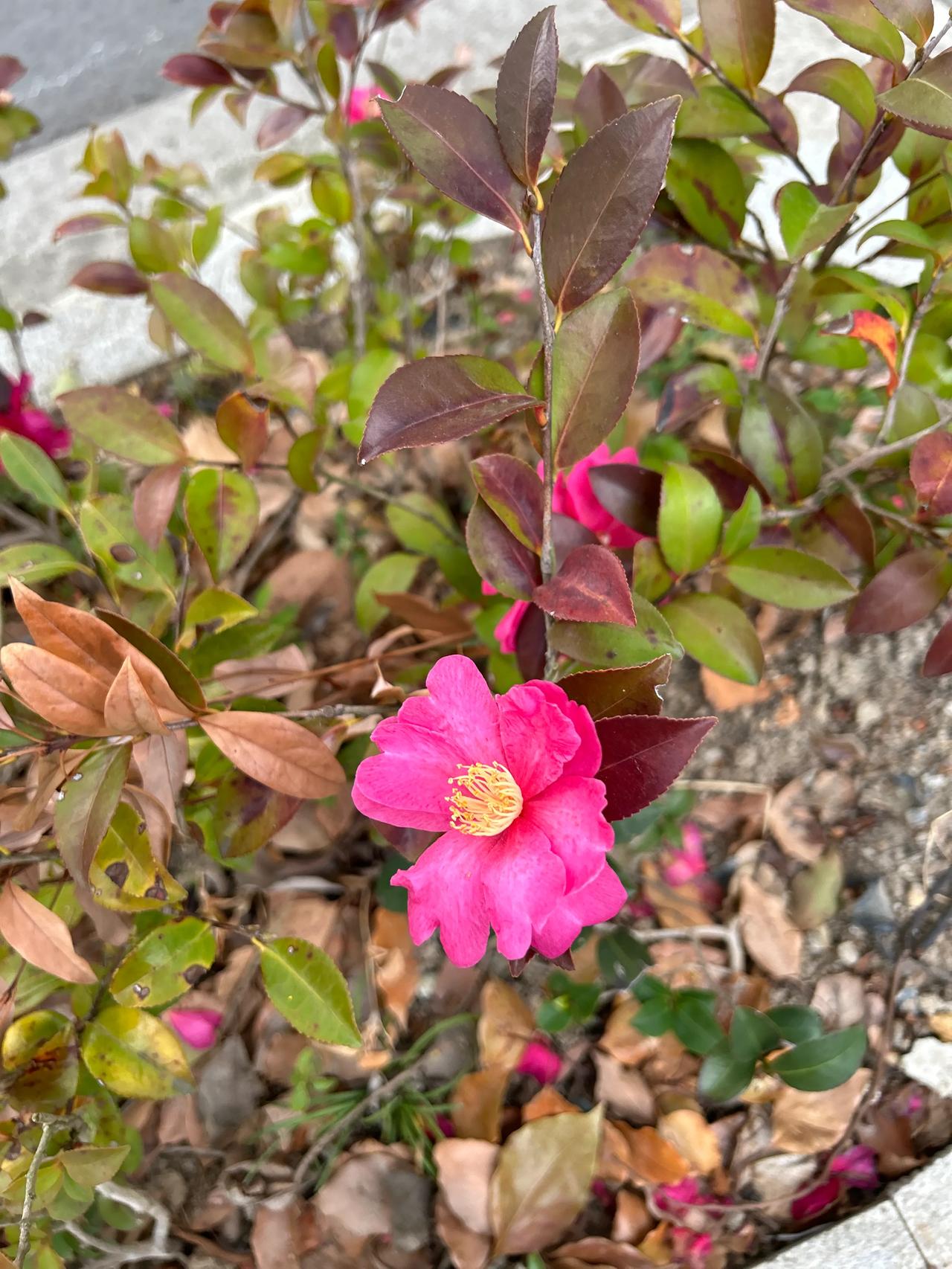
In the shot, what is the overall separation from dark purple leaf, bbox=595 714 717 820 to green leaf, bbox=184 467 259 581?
437 millimetres

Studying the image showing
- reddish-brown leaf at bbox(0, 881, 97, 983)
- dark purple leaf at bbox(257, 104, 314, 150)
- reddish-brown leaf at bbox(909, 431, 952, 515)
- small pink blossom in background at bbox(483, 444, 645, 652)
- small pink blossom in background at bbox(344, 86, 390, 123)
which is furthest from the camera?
small pink blossom in background at bbox(344, 86, 390, 123)

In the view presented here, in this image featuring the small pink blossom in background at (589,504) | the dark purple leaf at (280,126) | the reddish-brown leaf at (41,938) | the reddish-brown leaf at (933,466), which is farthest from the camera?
the dark purple leaf at (280,126)

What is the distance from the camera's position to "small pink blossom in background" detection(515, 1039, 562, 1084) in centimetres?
102

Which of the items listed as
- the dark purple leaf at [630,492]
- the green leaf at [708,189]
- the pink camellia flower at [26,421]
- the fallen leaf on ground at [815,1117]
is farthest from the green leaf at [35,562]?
the fallen leaf on ground at [815,1117]

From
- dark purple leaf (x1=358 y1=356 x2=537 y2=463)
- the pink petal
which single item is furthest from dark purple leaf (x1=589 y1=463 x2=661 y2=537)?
dark purple leaf (x1=358 y1=356 x2=537 y2=463)

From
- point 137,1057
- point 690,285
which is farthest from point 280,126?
point 137,1057

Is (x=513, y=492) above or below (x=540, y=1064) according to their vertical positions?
above

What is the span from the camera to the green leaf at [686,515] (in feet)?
2.37

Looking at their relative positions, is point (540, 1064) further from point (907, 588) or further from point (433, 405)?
point (433, 405)

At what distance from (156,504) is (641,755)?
0.54 meters

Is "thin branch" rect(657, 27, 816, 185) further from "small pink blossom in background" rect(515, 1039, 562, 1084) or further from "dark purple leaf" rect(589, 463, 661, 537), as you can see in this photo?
"small pink blossom in background" rect(515, 1039, 562, 1084)

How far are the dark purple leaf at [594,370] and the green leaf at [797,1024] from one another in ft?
2.03

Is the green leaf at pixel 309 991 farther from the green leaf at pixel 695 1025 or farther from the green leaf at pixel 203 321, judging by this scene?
the green leaf at pixel 203 321

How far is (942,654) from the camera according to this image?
76 cm
